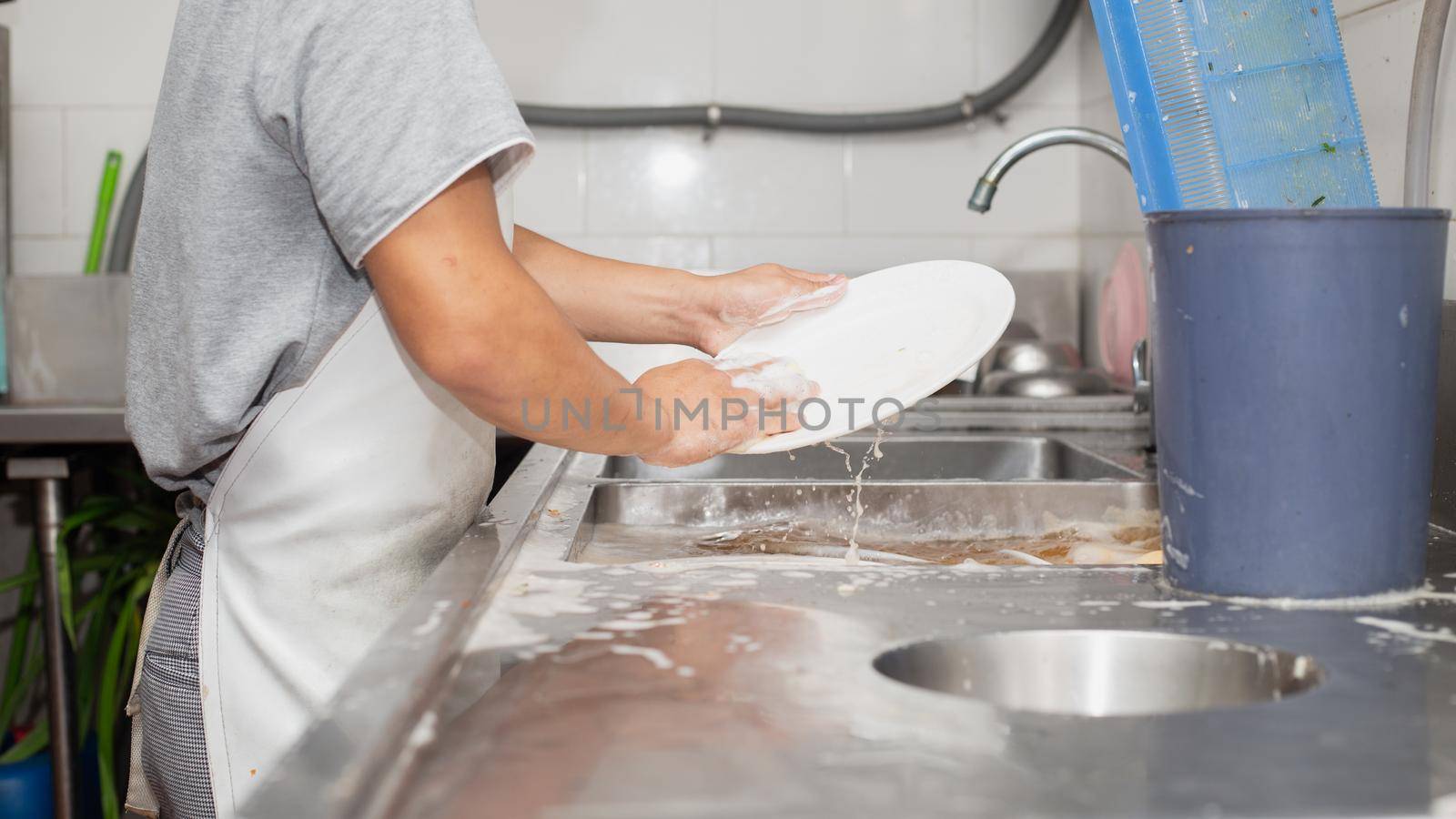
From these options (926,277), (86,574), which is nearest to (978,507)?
(926,277)

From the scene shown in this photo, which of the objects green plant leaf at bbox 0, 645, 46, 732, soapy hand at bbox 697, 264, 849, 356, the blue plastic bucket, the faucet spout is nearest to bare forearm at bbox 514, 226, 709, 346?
soapy hand at bbox 697, 264, 849, 356

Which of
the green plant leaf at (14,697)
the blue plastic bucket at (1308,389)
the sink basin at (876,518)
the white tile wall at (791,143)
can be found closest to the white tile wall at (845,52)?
the white tile wall at (791,143)

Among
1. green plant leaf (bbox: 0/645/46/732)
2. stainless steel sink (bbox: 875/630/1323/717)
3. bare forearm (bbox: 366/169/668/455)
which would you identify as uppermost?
bare forearm (bbox: 366/169/668/455)

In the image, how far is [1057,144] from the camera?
1.62 metres

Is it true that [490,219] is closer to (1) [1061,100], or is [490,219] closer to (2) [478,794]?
(2) [478,794]

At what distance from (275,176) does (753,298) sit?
0.49m

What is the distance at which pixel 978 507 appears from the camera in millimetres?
1347

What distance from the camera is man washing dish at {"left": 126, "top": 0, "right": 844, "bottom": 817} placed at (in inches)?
31.4

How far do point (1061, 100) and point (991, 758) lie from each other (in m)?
2.24

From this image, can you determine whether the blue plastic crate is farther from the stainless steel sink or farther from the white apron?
the white apron

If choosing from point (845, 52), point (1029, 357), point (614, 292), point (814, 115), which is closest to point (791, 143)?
point (814, 115)

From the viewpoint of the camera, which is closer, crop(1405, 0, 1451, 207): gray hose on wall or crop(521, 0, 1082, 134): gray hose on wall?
crop(1405, 0, 1451, 207): gray hose on wall

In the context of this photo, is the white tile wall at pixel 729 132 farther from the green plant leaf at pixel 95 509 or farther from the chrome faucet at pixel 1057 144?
the chrome faucet at pixel 1057 144

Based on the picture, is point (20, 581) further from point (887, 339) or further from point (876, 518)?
point (887, 339)
